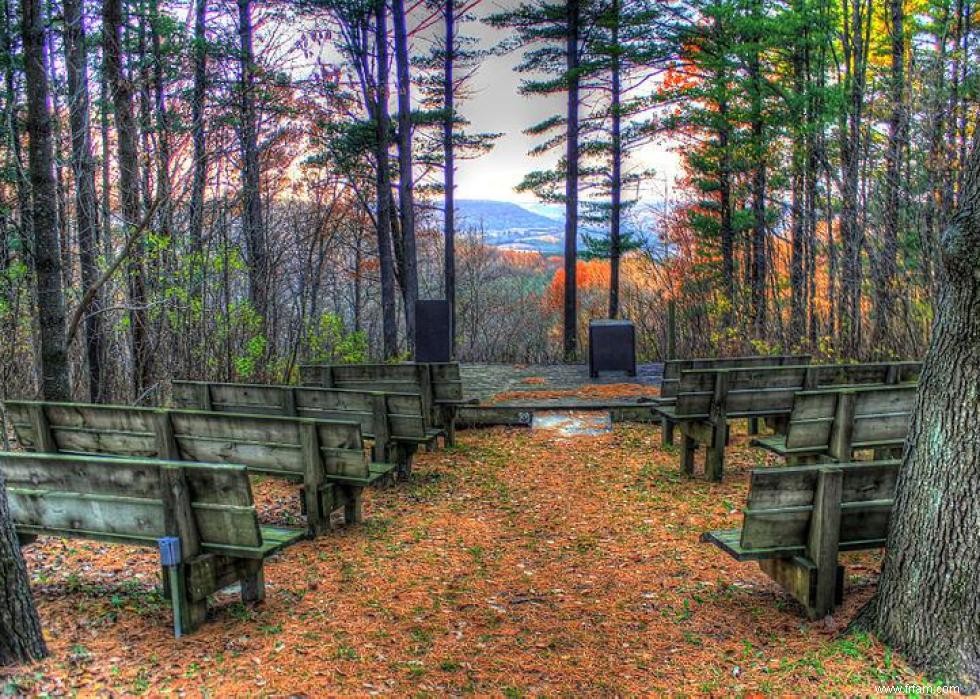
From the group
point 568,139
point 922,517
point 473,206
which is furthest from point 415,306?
point 473,206

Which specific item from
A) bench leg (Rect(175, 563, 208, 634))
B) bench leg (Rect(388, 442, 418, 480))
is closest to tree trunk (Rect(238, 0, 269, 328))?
bench leg (Rect(388, 442, 418, 480))

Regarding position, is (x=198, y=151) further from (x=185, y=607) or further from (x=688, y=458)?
(x=688, y=458)

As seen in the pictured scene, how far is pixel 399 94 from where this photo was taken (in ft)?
49.6

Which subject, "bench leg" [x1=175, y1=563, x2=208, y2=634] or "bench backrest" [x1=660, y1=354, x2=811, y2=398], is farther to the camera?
"bench backrest" [x1=660, y1=354, x2=811, y2=398]

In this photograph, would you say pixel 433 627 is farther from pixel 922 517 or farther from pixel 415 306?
pixel 415 306

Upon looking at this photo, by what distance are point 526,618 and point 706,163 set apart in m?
15.2

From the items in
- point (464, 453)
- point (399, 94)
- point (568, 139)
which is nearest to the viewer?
point (464, 453)

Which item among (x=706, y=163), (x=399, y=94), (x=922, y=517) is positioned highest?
(x=399, y=94)

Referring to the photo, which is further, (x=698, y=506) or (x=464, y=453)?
(x=464, y=453)

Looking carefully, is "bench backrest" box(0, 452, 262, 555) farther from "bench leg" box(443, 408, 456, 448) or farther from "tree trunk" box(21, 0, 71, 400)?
"bench leg" box(443, 408, 456, 448)

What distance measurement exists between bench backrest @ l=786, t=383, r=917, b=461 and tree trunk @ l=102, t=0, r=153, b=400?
6.83 m

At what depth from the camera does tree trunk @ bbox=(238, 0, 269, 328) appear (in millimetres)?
9125

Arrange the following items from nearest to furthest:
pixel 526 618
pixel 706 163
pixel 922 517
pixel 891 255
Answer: pixel 922 517
pixel 526 618
pixel 891 255
pixel 706 163

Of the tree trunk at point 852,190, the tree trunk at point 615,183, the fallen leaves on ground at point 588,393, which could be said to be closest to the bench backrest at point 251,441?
the fallen leaves on ground at point 588,393
